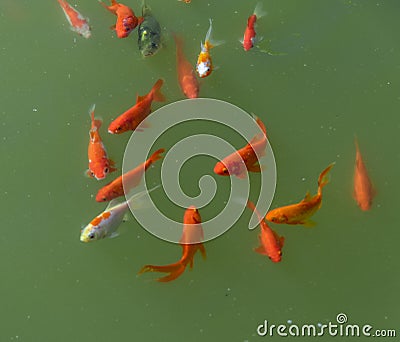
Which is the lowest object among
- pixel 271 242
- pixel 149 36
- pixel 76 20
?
pixel 271 242

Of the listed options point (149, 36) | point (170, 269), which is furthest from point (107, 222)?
point (149, 36)

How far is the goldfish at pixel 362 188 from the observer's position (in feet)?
9.34

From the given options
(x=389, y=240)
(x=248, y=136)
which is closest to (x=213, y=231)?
(x=248, y=136)

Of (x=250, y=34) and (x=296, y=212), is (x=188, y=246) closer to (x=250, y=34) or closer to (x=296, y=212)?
(x=296, y=212)

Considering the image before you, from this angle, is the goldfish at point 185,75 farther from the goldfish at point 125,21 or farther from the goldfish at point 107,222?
the goldfish at point 107,222

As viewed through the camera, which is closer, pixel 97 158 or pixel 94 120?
pixel 97 158

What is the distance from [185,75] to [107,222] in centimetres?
94

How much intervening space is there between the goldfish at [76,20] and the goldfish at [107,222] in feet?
3.34

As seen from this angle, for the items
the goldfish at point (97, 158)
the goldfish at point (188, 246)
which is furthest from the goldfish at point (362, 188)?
the goldfish at point (97, 158)

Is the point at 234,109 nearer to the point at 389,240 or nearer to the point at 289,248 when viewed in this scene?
the point at 289,248

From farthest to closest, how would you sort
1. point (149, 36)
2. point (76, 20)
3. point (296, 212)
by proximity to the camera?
point (76, 20) → point (149, 36) → point (296, 212)

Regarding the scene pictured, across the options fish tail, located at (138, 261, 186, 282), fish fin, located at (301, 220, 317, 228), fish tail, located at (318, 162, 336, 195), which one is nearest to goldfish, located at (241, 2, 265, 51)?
fish tail, located at (318, 162, 336, 195)

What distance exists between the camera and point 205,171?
2943 mm

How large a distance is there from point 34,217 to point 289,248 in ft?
4.98
